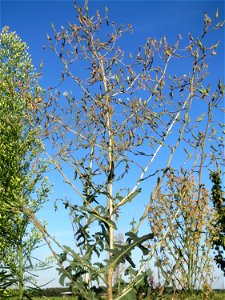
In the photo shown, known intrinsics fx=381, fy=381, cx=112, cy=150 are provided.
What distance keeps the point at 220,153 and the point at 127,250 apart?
127cm

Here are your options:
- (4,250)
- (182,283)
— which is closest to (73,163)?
(182,283)

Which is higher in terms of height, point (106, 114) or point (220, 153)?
point (106, 114)

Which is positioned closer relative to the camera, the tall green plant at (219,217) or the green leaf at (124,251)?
the green leaf at (124,251)

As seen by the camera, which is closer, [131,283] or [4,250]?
[131,283]

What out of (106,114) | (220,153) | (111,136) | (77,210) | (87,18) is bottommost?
(77,210)

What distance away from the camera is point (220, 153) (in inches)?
140

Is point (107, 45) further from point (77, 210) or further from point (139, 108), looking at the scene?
point (77, 210)

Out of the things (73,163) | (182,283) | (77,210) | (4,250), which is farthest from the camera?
(4,250)

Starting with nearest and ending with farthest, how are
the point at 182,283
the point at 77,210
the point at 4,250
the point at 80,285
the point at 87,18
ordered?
the point at 80,285 < the point at 77,210 < the point at 87,18 < the point at 182,283 < the point at 4,250

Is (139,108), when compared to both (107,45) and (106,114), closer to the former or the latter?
(106,114)

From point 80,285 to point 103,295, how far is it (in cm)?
30

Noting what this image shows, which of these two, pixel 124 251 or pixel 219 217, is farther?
pixel 219 217

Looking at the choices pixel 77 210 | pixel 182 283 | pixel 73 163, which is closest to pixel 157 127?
pixel 73 163

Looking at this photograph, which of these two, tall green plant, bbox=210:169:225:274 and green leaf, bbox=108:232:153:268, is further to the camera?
tall green plant, bbox=210:169:225:274
